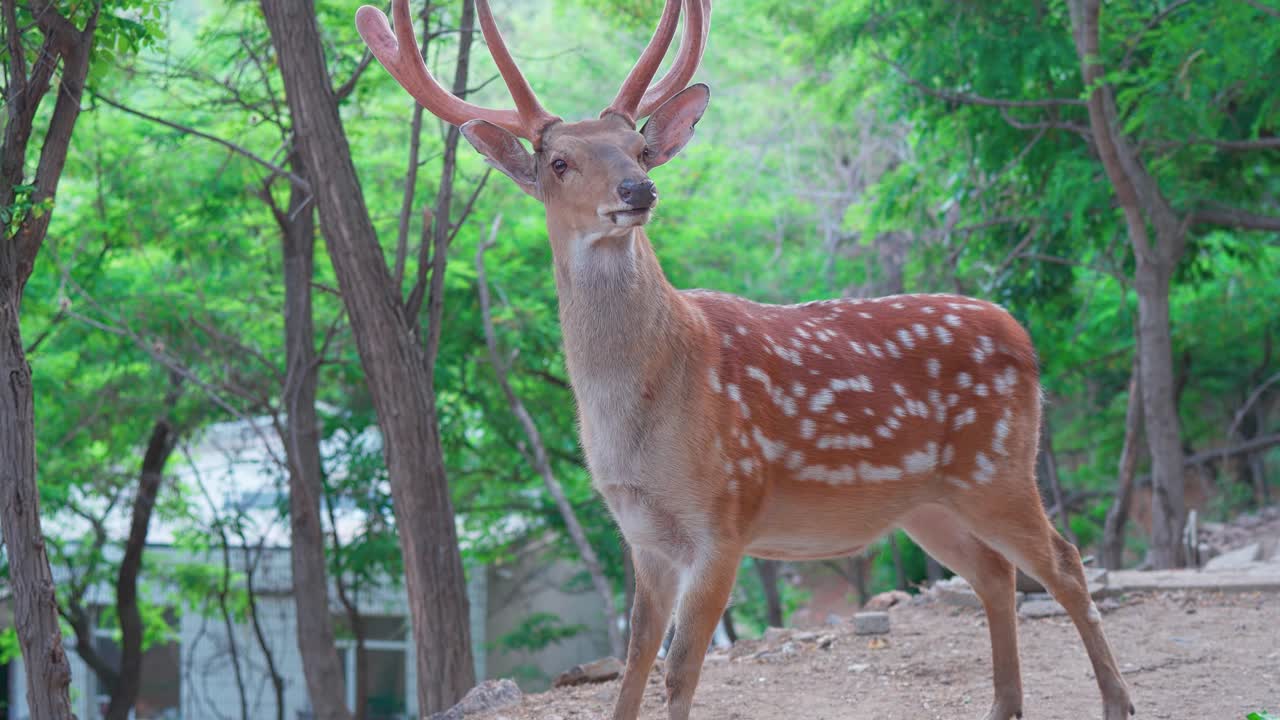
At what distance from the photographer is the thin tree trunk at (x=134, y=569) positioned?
13805 millimetres

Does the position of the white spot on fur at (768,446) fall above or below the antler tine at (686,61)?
below

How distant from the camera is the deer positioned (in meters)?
4.25

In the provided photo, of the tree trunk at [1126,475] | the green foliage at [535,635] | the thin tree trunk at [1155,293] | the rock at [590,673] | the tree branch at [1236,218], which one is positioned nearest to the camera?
the rock at [590,673]

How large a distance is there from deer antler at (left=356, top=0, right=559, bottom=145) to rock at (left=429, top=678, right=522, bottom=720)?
2.48 meters

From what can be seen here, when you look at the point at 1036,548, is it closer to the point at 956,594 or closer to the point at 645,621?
the point at 645,621

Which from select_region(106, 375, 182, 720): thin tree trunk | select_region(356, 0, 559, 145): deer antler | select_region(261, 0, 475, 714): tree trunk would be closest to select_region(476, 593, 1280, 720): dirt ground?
select_region(261, 0, 475, 714): tree trunk

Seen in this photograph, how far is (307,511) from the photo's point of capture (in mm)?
10359

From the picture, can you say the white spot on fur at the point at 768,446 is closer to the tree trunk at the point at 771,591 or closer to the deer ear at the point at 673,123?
the deer ear at the point at 673,123

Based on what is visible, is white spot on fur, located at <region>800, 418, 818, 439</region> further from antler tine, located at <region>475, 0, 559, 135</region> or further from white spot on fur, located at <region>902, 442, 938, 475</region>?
antler tine, located at <region>475, 0, 559, 135</region>

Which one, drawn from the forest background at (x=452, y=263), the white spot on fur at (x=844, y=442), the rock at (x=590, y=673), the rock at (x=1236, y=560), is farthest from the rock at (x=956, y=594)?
the forest background at (x=452, y=263)

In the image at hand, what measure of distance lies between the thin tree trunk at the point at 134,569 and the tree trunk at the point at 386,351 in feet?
26.0

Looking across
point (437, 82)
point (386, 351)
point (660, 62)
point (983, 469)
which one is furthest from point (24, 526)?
point (983, 469)

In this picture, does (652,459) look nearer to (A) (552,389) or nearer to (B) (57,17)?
(B) (57,17)

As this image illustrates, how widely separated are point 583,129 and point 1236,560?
7056mm
